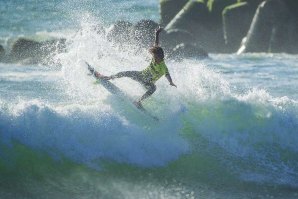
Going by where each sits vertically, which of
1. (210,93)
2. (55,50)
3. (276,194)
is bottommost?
(55,50)

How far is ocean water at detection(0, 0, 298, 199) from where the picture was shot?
11.2 m

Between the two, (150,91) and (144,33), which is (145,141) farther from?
(144,33)

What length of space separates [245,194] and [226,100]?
345 centimetres

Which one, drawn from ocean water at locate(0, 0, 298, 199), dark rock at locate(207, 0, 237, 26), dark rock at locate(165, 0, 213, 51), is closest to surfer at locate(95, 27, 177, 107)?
ocean water at locate(0, 0, 298, 199)

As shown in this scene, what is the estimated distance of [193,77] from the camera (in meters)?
14.4

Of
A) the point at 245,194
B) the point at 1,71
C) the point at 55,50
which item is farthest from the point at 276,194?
the point at 55,50

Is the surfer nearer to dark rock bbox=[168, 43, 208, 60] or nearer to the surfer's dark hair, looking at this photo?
the surfer's dark hair

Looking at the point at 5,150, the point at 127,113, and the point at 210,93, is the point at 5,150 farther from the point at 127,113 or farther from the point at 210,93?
the point at 210,93

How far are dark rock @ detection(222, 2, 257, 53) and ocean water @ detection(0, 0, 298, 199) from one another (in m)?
19.0

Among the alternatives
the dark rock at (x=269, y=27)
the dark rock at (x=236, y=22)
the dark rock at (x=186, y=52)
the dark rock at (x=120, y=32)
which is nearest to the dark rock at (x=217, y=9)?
the dark rock at (x=236, y=22)

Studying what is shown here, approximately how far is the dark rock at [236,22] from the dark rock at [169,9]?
379 centimetres

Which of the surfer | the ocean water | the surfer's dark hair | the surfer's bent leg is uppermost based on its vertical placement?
the surfer's dark hair

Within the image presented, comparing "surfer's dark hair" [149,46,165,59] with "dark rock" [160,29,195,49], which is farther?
"dark rock" [160,29,195,49]

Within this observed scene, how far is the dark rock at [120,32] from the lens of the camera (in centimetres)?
3098
